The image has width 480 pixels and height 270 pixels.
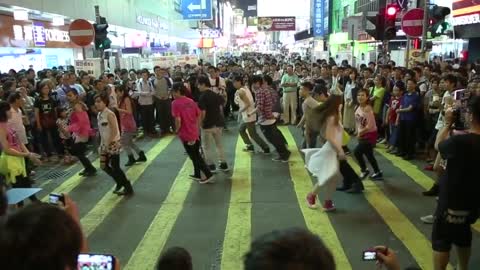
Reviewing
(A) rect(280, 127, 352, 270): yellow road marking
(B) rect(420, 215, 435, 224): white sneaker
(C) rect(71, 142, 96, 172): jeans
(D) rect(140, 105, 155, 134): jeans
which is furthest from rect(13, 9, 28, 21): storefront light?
(B) rect(420, 215, 435, 224): white sneaker

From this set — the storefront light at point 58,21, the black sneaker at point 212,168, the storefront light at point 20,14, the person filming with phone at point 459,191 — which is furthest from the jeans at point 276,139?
the storefront light at point 58,21

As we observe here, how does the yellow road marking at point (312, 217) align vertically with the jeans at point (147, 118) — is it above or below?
below

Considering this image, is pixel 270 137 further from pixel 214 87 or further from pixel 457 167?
pixel 457 167

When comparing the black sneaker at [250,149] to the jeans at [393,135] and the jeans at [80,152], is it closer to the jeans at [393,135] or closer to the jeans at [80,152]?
the jeans at [393,135]

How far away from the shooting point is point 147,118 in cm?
1391

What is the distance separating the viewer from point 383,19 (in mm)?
14055

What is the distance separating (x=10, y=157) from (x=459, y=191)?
5.47 metres

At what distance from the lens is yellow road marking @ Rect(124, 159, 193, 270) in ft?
18.4

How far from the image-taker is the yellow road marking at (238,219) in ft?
18.4

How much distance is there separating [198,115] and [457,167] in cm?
546

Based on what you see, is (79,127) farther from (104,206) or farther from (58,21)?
(58,21)

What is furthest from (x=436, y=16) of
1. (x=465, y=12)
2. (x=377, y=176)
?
(x=377, y=176)

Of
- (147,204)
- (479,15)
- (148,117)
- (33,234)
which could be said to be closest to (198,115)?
(147,204)

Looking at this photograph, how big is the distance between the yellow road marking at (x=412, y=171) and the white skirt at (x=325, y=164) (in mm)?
2286
